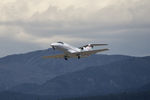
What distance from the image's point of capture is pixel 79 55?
451 feet

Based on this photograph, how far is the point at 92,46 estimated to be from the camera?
510ft

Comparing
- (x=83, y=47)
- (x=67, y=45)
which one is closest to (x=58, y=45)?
(x=67, y=45)

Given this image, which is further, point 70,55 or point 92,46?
point 92,46

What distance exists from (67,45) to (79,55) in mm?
5251

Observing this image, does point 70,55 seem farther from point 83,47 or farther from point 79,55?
point 83,47

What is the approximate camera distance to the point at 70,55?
136875mm

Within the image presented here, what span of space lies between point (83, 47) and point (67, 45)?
13496 millimetres

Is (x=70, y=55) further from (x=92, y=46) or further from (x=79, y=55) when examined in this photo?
(x=92, y=46)

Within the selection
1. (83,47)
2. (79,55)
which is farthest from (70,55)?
(83,47)

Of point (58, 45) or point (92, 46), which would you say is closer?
point (58, 45)

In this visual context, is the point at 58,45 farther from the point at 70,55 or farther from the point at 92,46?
the point at 92,46

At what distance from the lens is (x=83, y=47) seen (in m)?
148

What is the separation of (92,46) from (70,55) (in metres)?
20.3

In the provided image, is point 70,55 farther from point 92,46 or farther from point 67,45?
point 92,46
